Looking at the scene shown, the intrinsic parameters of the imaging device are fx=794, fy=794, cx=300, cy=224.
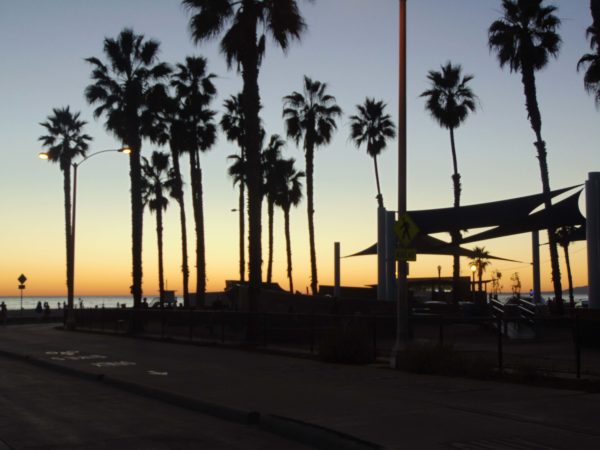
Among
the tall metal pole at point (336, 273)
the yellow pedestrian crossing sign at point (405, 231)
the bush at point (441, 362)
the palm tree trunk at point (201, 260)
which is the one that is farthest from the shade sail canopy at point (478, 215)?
the palm tree trunk at point (201, 260)

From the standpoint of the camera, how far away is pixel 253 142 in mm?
27516

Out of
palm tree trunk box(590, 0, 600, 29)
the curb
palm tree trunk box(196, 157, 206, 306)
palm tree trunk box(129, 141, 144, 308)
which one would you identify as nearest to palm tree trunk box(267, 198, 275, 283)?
palm tree trunk box(196, 157, 206, 306)

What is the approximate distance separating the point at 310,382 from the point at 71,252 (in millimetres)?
28423

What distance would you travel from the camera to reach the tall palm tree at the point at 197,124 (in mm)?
46312

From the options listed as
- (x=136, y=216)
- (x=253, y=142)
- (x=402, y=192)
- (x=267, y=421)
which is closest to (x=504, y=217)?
(x=253, y=142)

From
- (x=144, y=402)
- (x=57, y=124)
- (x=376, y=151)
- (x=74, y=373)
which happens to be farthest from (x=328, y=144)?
(x=144, y=402)

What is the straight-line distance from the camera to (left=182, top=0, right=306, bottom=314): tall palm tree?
27.4 m

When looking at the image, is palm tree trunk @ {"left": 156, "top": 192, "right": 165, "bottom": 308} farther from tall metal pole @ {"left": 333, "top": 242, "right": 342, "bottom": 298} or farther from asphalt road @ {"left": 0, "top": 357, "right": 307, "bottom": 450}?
asphalt road @ {"left": 0, "top": 357, "right": 307, "bottom": 450}

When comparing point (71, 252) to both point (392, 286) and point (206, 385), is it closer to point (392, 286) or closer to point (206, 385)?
point (392, 286)

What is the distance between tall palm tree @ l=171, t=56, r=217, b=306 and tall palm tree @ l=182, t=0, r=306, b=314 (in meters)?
17.9

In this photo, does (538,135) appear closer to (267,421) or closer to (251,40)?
(251,40)

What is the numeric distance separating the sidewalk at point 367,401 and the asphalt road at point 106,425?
1.39 ft

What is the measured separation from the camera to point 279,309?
32.7 meters

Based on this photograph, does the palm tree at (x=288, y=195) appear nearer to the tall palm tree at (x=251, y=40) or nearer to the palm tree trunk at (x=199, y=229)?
the palm tree trunk at (x=199, y=229)
